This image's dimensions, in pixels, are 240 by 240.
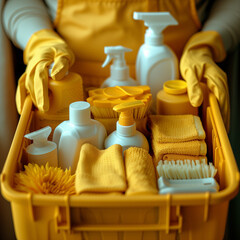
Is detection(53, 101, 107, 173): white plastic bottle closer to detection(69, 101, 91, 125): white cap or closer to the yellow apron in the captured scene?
detection(69, 101, 91, 125): white cap

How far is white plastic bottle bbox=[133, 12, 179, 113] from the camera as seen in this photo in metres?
0.80

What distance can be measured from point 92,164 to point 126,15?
0.44 m

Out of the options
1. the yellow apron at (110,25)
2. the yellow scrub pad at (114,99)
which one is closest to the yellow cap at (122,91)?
the yellow scrub pad at (114,99)

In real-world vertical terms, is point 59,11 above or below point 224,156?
above

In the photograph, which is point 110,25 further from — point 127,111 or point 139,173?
point 139,173

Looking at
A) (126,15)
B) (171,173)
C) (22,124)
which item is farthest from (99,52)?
(171,173)

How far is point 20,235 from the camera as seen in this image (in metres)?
0.56

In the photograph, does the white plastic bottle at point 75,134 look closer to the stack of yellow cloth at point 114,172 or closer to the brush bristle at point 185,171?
the stack of yellow cloth at point 114,172

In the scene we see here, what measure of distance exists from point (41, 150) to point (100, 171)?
0.38 feet

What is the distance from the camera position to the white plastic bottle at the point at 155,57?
799 millimetres

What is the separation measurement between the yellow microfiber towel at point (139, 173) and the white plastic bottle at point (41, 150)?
12cm

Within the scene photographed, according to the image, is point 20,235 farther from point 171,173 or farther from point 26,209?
point 171,173

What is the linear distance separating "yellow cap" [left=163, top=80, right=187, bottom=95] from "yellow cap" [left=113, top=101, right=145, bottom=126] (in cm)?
12

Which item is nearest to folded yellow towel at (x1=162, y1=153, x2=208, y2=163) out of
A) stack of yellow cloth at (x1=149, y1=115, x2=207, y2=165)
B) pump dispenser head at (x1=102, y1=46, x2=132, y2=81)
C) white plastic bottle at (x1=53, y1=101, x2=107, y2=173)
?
stack of yellow cloth at (x1=149, y1=115, x2=207, y2=165)
